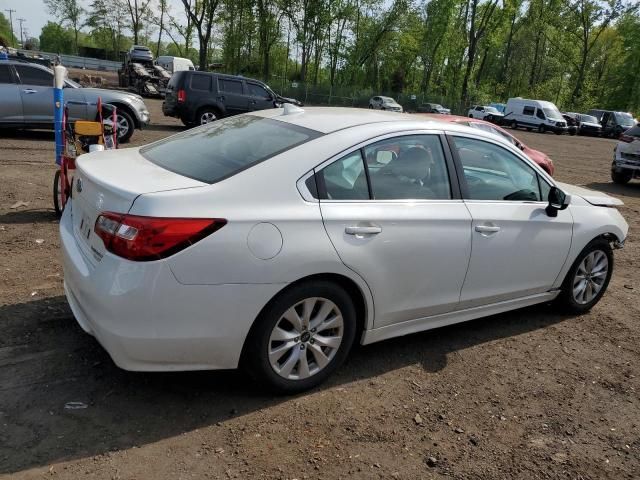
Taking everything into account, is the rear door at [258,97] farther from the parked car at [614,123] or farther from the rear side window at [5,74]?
the parked car at [614,123]

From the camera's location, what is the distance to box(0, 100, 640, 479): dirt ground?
8.95 feet

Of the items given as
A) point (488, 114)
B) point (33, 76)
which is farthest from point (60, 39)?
point (33, 76)

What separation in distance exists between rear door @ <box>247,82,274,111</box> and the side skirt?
13.6 meters

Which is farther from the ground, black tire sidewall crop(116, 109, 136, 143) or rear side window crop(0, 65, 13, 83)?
rear side window crop(0, 65, 13, 83)

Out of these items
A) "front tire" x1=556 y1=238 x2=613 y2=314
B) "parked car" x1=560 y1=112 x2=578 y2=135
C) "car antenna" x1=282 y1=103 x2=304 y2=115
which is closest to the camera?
"car antenna" x1=282 y1=103 x2=304 y2=115

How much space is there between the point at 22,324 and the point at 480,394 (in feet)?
10.2

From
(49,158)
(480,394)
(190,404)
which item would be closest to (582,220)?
(480,394)

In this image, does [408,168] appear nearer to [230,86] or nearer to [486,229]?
[486,229]

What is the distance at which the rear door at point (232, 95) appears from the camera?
16562 millimetres

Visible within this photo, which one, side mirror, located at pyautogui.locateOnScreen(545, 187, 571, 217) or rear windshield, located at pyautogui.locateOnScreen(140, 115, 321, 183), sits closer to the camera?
Answer: rear windshield, located at pyautogui.locateOnScreen(140, 115, 321, 183)

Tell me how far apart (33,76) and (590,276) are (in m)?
11.9

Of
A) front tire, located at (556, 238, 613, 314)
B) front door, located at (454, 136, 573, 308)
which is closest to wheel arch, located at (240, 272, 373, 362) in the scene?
front door, located at (454, 136, 573, 308)

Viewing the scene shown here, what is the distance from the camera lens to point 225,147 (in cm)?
346

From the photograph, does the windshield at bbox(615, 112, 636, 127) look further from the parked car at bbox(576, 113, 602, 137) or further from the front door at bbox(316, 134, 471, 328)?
the front door at bbox(316, 134, 471, 328)
